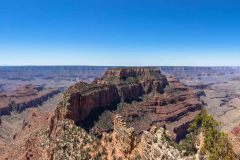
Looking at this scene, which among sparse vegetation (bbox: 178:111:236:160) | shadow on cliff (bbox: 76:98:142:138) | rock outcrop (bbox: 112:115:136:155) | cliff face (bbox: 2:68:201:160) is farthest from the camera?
shadow on cliff (bbox: 76:98:142:138)

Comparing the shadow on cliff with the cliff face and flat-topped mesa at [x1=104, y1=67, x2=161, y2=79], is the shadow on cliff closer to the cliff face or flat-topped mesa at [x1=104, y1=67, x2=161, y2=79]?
the cliff face

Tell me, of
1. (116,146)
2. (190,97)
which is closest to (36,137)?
(116,146)

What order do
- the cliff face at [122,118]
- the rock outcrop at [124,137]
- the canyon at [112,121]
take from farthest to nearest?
the canyon at [112,121]
the cliff face at [122,118]
the rock outcrop at [124,137]

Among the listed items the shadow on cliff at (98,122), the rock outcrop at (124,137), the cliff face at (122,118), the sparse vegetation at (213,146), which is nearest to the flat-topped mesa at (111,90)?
the cliff face at (122,118)

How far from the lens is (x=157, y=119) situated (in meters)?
125

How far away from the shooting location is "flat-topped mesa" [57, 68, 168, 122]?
8931cm

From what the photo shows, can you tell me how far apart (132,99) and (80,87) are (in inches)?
1303

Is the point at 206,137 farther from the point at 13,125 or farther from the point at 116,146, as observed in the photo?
the point at 13,125

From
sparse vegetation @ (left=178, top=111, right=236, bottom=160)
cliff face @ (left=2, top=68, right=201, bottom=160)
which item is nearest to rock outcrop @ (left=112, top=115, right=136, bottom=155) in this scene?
cliff face @ (left=2, top=68, right=201, bottom=160)

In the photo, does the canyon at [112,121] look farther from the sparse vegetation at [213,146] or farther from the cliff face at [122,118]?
the sparse vegetation at [213,146]

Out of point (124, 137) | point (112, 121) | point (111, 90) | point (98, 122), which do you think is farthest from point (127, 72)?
point (124, 137)

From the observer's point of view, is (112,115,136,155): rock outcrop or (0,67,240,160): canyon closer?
(112,115,136,155): rock outcrop

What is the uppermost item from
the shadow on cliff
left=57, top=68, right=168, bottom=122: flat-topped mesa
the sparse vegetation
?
the sparse vegetation

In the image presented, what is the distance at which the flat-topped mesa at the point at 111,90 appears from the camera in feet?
293
